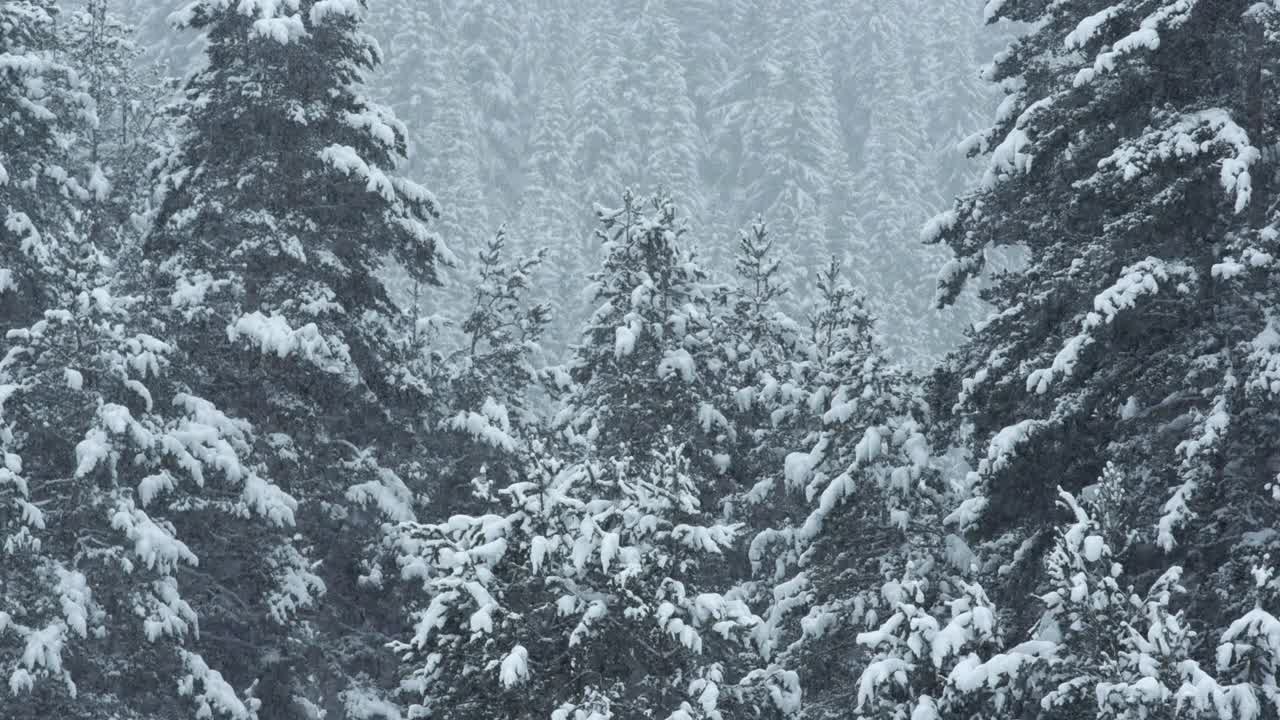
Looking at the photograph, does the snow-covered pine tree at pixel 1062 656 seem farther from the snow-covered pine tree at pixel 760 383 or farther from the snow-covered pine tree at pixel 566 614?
the snow-covered pine tree at pixel 760 383

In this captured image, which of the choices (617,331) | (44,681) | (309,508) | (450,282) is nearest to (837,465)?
(617,331)

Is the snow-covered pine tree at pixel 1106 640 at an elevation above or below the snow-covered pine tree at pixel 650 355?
below

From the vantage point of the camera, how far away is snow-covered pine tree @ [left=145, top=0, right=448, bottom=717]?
674 inches

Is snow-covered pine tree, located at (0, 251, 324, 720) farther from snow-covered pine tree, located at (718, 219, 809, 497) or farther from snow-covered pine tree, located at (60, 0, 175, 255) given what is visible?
snow-covered pine tree, located at (60, 0, 175, 255)

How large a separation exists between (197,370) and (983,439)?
9573 mm

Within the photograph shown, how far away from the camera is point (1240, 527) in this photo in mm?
11617

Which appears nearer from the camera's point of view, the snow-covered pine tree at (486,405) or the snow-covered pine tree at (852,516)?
the snow-covered pine tree at (852,516)

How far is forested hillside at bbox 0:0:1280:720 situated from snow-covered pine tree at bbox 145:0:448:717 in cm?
6

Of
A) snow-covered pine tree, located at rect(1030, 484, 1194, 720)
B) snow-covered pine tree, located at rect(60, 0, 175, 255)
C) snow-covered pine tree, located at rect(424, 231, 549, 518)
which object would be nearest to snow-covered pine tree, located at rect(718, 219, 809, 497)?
snow-covered pine tree, located at rect(424, 231, 549, 518)

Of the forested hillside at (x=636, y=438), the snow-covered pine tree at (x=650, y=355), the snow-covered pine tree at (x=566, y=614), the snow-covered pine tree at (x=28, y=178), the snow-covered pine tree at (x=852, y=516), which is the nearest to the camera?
the snow-covered pine tree at (x=566, y=614)

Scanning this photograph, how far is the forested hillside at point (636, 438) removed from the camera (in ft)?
32.6

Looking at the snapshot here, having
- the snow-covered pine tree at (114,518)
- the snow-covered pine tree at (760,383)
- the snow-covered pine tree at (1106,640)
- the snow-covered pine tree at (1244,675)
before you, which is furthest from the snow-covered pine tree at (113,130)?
the snow-covered pine tree at (1244,675)

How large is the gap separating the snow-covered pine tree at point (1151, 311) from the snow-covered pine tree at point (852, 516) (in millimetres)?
1045

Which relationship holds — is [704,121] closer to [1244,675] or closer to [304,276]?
[304,276]
